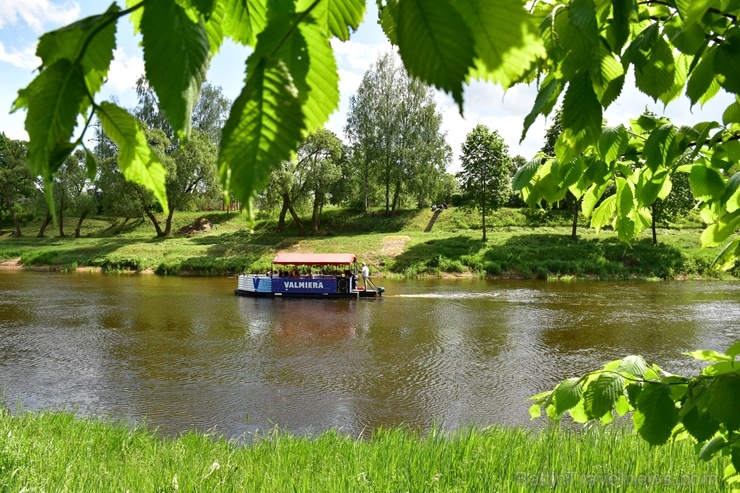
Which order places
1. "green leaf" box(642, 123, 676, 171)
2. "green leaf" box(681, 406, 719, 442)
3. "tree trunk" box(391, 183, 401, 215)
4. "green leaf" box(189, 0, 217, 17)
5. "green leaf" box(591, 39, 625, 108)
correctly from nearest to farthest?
"green leaf" box(189, 0, 217, 17) → "green leaf" box(591, 39, 625, 108) → "green leaf" box(681, 406, 719, 442) → "green leaf" box(642, 123, 676, 171) → "tree trunk" box(391, 183, 401, 215)

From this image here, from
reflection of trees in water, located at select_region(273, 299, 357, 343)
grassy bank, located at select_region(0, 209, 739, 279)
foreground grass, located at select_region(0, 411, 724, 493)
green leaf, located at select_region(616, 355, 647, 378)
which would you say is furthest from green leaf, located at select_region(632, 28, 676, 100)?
grassy bank, located at select_region(0, 209, 739, 279)

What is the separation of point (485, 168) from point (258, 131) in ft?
125

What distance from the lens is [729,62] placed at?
4.62 feet

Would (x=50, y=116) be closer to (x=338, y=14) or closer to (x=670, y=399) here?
(x=338, y=14)

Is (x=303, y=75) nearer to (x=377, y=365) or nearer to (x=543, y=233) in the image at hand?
(x=377, y=365)

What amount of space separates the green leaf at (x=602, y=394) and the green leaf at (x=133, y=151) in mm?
1794

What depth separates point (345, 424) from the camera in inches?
341

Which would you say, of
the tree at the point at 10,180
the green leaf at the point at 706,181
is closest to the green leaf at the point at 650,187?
the green leaf at the point at 706,181

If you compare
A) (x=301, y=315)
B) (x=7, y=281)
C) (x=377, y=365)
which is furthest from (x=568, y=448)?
(x=7, y=281)

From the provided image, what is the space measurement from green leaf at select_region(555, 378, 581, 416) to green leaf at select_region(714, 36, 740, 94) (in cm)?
123

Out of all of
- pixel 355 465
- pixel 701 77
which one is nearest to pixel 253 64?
pixel 701 77

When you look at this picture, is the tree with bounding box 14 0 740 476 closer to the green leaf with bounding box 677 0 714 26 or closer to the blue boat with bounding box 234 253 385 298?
the green leaf with bounding box 677 0 714 26

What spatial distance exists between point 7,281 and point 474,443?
2756 centimetres

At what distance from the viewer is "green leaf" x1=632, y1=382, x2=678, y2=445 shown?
1.90m
